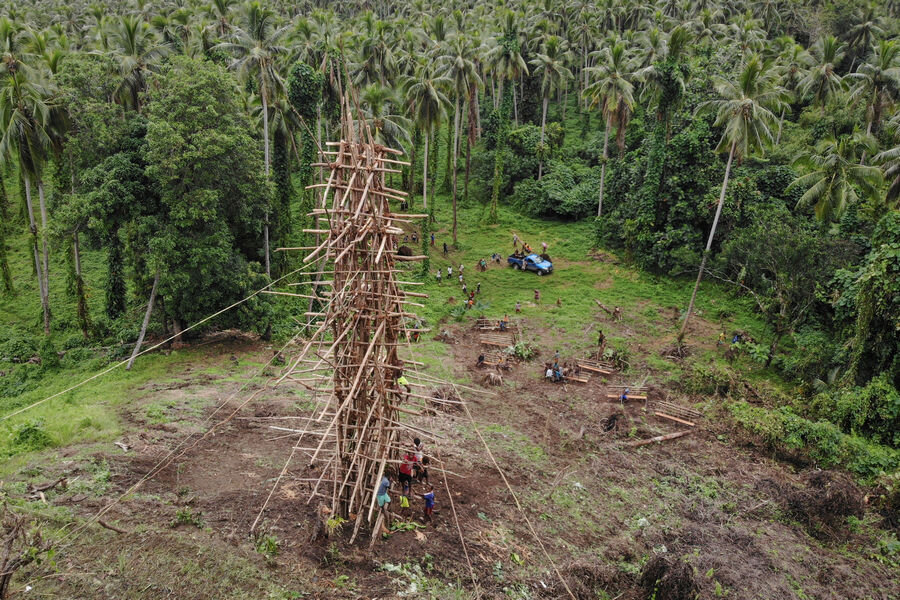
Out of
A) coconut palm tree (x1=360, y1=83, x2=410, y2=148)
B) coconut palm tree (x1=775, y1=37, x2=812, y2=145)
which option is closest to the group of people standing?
coconut palm tree (x1=360, y1=83, x2=410, y2=148)

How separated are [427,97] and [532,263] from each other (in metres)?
12.5

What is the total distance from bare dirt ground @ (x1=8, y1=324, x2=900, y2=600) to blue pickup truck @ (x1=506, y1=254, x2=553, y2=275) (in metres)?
16.2

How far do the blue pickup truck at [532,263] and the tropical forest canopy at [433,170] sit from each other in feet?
17.6

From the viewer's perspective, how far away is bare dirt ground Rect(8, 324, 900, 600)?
33.0 ft

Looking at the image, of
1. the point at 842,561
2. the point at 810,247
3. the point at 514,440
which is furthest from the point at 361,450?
the point at 810,247

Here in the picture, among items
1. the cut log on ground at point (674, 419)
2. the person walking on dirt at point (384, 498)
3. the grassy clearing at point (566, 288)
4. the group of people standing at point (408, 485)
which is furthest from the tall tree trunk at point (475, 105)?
the person walking on dirt at point (384, 498)

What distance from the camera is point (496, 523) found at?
42.8 ft

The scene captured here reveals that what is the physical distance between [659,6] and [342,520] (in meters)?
69.8

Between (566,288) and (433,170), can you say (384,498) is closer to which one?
(566,288)

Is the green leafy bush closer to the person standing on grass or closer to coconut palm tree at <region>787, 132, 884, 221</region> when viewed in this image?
coconut palm tree at <region>787, 132, 884, 221</region>

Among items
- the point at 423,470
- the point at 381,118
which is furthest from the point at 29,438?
the point at 381,118

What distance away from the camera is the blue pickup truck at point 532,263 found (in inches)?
1369

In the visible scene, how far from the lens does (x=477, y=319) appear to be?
95.7 feet

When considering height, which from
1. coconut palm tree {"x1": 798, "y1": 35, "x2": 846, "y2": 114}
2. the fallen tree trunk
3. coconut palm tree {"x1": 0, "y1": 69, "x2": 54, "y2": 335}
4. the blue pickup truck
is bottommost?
the fallen tree trunk
